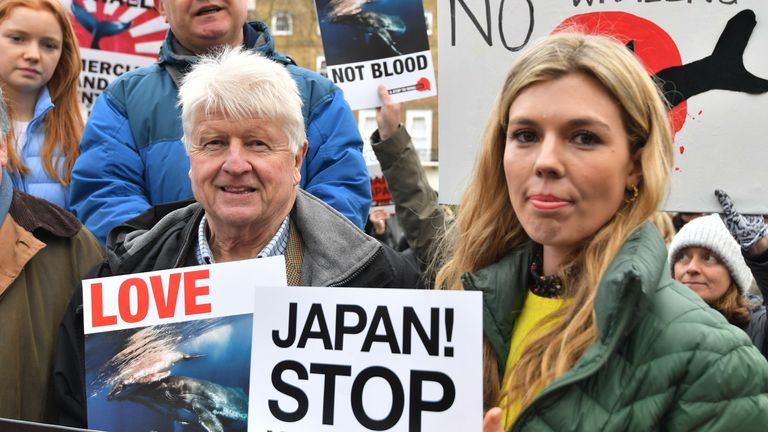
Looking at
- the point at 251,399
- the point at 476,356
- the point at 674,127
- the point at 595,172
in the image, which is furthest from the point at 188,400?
the point at 674,127

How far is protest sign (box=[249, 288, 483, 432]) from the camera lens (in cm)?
236

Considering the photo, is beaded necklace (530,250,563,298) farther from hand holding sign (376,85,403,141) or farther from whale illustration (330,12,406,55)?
whale illustration (330,12,406,55)

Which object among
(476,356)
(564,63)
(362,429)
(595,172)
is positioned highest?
(564,63)

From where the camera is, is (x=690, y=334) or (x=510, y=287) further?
(x=510, y=287)

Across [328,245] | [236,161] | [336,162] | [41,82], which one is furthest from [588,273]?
[41,82]

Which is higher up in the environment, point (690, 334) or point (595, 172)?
Result: point (595, 172)

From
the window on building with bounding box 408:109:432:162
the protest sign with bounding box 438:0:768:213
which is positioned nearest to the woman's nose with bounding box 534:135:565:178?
the protest sign with bounding box 438:0:768:213

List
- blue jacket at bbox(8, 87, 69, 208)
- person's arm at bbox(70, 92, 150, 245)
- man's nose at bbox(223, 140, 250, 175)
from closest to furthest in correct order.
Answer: man's nose at bbox(223, 140, 250, 175), person's arm at bbox(70, 92, 150, 245), blue jacket at bbox(8, 87, 69, 208)

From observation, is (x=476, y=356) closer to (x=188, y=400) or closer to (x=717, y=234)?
(x=188, y=400)

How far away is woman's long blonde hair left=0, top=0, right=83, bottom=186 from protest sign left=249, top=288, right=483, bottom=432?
2.17 metres

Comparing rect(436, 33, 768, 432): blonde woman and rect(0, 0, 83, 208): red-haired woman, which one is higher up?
rect(0, 0, 83, 208): red-haired woman

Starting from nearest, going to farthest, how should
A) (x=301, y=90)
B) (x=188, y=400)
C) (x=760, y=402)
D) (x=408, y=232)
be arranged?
1. (x=760, y=402)
2. (x=188, y=400)
3. (x=301, y=90)
4. (x=408, y=232)

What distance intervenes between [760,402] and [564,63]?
0.88 meters

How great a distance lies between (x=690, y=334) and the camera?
7.31 feet
